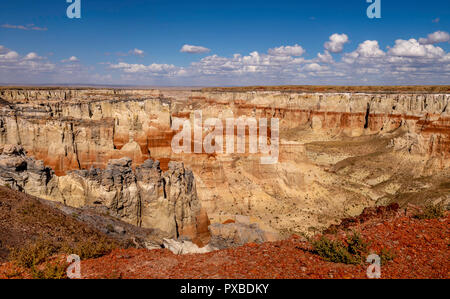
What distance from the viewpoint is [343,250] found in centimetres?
803

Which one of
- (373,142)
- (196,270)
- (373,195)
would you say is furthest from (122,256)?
(373,142)

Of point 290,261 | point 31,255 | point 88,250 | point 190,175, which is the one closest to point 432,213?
point 290,261

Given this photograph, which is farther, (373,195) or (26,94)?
(26,94)

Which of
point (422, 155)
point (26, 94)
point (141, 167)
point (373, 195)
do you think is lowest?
point (373, 195)

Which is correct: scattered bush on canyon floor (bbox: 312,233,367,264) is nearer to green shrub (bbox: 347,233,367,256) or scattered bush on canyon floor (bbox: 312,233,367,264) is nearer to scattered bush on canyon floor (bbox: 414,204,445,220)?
green shrub (bbox: 347,233,367,256)

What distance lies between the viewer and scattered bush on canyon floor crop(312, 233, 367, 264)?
26.1ft

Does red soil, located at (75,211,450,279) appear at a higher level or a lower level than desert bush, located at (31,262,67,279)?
lower

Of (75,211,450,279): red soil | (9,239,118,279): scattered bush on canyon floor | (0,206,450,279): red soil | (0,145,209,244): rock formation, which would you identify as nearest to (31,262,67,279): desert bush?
(9,239,118,279): scattered bush on canyon floor

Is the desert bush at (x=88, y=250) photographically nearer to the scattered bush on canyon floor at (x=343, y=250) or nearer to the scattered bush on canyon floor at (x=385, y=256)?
the scattered bush on canyon floor at (x=343, y=250)

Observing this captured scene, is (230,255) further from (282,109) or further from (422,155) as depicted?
(282,109)

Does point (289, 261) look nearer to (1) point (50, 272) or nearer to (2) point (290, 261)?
(2) point (290, 261)
